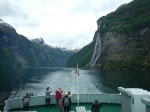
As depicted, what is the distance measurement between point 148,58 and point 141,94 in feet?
593

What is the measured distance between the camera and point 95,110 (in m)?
16.3

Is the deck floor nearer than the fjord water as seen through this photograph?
Yes

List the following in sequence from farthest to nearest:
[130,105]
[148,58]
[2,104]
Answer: [148,58]
[2,104]
[130,105]

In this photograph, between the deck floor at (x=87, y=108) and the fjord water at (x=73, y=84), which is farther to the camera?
the fjord water at (x=73, y=84)

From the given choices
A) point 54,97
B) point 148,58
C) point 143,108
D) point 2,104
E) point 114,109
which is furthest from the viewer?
point 148,58

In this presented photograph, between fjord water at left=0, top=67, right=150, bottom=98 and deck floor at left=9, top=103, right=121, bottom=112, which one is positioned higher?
deck floor at left=9, top=103, right=121, bottom=112

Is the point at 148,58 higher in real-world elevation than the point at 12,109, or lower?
higher

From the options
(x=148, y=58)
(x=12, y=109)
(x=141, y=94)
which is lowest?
(x=12, y=109)

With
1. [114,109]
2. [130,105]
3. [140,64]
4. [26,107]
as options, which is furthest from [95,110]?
[140,64]

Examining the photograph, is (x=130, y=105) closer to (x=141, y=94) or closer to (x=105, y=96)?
(x=141, y=94)

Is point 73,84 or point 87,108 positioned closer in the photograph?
point 87,108

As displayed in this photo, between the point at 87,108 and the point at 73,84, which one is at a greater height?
the point at 87,108

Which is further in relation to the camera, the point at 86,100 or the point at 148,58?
the point at 148,58

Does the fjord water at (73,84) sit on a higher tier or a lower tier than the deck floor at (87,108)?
lower
